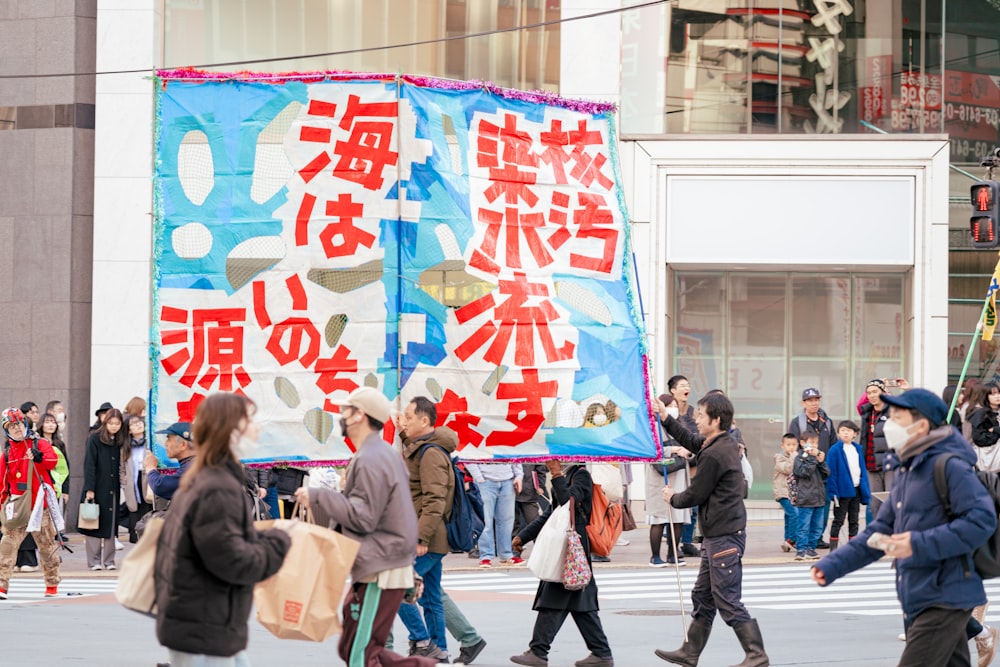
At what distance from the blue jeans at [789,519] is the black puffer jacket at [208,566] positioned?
44.6 ft

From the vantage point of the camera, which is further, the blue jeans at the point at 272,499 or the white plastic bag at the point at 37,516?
the blue jeans at the point at 272,499

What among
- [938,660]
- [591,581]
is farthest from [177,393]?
[938,660]

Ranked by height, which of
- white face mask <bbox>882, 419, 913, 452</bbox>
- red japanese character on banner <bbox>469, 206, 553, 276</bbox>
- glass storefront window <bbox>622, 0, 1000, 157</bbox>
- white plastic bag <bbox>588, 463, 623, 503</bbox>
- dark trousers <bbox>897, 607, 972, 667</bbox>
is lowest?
dark trousers <bbox>897, 607, 972, 667</bbox>

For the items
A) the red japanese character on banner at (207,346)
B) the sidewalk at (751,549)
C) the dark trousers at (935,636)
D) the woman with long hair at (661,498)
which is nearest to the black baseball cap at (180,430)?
the red japanese character on banner at (207,346)

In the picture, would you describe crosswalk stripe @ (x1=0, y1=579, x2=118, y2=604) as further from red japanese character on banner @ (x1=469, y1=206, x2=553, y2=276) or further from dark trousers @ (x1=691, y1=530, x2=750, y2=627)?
dark trousers @ (x1=691, y1=530, x2=750, y2=627)

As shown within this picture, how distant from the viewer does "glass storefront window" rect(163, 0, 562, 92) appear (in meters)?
24.4

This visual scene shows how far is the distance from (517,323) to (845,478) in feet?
30.0

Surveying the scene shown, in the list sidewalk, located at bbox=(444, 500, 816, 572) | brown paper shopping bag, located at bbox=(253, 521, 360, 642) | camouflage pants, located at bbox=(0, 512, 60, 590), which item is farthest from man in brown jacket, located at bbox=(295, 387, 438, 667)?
sidewalk, located at bbox=(444, 500, 816, 572)

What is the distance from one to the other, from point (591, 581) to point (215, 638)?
493 centimetres

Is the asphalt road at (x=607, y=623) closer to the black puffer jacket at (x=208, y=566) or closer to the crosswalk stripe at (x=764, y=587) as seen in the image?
the crosswalk stripe at (x=764, y=587)

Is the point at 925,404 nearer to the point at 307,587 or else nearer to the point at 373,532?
the point at 373,532

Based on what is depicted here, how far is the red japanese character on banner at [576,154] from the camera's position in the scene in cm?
1088

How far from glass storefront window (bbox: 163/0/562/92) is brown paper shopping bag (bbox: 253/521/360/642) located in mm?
18105

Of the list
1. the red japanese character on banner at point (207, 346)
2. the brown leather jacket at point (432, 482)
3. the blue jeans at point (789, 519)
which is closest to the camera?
the brown leather jacket at point (432, 482)
